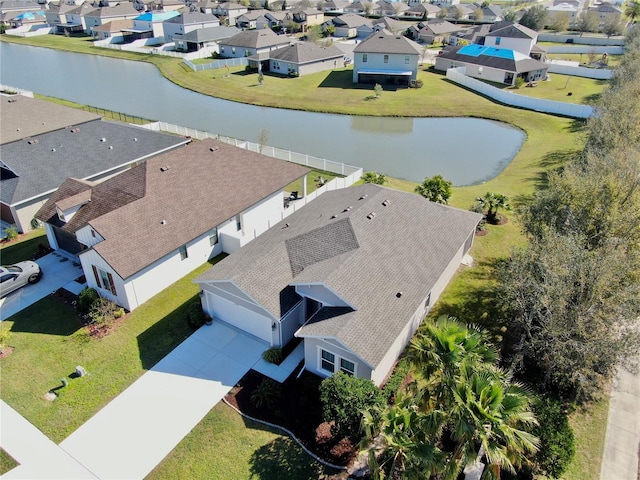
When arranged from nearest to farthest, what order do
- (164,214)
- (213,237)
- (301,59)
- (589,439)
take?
(589,439) < (164,214) < (213,237) < (301,59)

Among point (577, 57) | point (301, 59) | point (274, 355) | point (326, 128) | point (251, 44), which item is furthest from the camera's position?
point (577, 57)

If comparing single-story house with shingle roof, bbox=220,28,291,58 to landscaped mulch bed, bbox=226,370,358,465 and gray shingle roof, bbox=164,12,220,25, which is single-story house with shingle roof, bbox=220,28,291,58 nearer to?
gray shingle roof, bbox=164,12,220,25

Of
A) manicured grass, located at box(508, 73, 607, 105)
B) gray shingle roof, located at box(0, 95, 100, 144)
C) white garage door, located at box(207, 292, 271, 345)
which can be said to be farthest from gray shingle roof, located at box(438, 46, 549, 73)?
white garage door, located at box(207, 292, 271, 345)

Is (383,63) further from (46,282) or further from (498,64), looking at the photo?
(46,282)

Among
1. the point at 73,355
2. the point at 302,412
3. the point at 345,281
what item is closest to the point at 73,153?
the point at 73,355

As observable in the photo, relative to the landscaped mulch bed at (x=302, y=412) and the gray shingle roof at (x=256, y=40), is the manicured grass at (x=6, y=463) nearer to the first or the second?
the landscaped mulch bed at (x=302, y=412)

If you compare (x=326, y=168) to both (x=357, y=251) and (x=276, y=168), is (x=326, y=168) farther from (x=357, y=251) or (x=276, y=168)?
(x=357, y=251)
